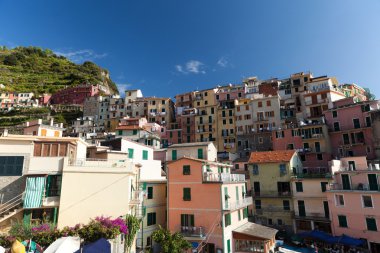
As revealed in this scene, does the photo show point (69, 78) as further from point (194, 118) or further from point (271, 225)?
point (271, 225)

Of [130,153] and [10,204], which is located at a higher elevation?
[130,153]

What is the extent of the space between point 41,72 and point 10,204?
455ft

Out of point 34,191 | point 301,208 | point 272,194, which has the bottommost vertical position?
point 301,208

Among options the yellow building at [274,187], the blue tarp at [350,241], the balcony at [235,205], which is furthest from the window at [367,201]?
the balcony at [235,205]

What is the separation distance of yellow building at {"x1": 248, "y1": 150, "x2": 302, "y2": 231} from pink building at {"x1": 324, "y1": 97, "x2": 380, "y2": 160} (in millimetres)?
10465

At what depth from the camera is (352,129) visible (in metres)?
42.5

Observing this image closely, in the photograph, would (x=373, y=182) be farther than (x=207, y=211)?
Yes

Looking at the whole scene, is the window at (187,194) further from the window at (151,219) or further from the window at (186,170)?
the window at (151,219)

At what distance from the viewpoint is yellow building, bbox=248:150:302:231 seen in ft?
119

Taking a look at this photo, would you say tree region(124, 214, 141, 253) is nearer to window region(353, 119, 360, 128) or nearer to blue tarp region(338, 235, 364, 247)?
blue tarp region(338, 235, 364, 247)

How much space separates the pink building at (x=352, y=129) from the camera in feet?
135

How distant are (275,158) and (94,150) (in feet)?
89.6

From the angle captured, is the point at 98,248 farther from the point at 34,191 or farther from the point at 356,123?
the point at 356,123

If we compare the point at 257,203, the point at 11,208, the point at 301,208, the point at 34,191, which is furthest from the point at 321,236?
the point at 11,208
